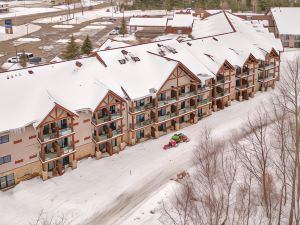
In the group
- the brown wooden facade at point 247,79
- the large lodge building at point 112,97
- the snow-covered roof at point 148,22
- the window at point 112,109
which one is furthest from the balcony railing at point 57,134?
the snow-covered roof at point 148,22

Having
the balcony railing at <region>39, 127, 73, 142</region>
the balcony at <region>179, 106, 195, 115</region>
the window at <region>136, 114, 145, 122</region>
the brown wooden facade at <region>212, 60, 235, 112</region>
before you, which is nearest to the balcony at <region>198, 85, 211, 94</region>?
the brown wooden facade at <region>212, 60, 235, 112</region>

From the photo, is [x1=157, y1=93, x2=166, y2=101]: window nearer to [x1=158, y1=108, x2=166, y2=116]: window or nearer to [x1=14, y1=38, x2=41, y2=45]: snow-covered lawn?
[x1=158, y1=108, x2=166, y2=116]: window

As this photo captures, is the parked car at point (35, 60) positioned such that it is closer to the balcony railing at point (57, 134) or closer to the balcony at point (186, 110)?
the balcony at point (186, 110)

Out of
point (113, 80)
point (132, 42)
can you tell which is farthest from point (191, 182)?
point (132, 42)

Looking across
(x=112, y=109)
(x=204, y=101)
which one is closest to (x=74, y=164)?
(x=112, y=109)

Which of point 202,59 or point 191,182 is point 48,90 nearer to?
point 191,182
